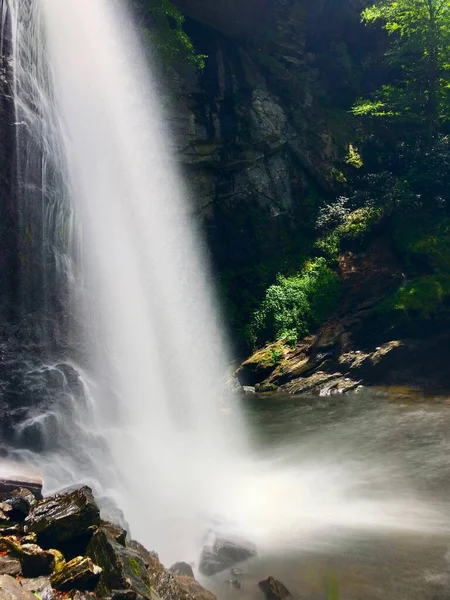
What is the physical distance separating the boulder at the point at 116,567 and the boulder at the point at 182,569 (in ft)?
3.05

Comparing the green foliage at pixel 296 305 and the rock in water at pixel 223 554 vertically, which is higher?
the green foliage at pixel 296 305

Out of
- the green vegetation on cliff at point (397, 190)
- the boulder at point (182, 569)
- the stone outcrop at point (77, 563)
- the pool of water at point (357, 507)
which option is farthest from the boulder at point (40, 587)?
the green vegetation on cliff at point (397, 190)

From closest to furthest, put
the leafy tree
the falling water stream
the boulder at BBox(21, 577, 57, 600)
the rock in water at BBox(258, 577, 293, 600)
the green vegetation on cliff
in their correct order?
the boulder at BBox(21, 577, 57, 600) < the rock in water at BBox(258, 577, 293, 600) < the falling water stream < the green vegetation on cliff < the leafy tree

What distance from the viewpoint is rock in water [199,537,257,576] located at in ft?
21.6

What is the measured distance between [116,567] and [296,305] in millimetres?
16028

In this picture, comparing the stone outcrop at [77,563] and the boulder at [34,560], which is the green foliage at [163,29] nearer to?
the stone outcrop at [77,563]

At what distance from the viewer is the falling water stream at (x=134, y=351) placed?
27.3ft

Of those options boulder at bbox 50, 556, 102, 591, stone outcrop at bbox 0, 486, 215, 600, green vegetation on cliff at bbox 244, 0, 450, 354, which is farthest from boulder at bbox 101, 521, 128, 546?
green vegetation on cliff at bbox 244, 0, 450, 354

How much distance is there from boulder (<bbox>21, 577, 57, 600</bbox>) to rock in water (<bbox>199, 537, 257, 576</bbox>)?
8.05ft

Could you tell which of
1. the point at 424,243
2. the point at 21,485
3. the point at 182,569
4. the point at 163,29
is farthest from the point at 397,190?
the point at 21,485

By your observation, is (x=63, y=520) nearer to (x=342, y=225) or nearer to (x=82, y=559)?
(x=82, y=559)

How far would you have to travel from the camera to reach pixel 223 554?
674 centimetres

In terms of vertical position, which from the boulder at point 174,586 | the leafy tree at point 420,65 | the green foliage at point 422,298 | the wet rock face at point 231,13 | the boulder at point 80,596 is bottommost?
the boulder at point 174,586

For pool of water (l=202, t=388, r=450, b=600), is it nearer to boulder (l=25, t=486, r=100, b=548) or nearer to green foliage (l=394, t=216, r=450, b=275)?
boulder (l=25, t=486, r=100, b=548)
